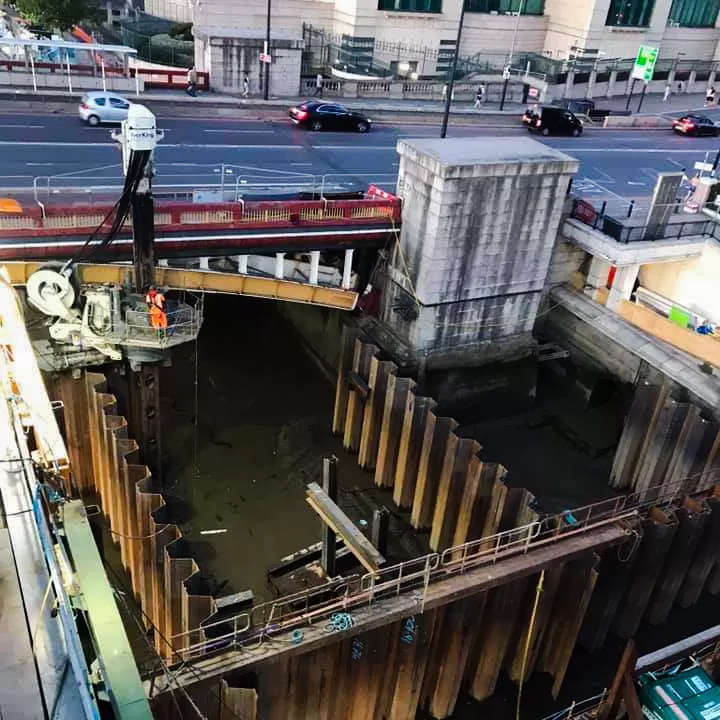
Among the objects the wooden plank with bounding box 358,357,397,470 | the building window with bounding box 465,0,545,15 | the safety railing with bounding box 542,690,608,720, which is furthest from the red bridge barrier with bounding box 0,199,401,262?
the building window with bounding box 465,0,545,15

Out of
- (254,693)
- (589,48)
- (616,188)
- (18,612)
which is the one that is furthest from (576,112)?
(18,612)

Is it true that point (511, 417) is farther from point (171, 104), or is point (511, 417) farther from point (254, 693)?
point (171, 104)

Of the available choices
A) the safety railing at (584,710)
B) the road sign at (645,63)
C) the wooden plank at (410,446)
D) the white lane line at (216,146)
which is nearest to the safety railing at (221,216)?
the wooden plank at (410,446)

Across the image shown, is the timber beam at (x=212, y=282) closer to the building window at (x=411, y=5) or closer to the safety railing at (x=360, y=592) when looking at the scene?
the safety railing at (x=360, y=592)

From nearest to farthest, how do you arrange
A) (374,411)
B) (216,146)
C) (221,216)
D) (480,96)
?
(221,216), (374,411), (216,146), (480,96)

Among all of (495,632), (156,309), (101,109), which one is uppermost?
(101,109)

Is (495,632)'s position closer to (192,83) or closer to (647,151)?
(192,83)

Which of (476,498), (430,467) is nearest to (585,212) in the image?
(430,467)
